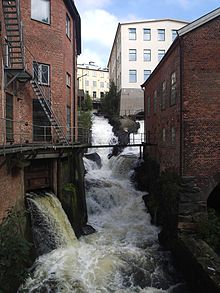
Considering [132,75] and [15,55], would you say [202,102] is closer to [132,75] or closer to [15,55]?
[15,55]

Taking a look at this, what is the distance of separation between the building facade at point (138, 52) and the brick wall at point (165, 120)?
Answer: 1763 cm

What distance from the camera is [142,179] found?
20609 mm

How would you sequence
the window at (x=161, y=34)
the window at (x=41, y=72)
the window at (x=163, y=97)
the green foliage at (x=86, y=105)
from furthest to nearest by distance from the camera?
the green foliage at (x=86, y=105) → the window at (x=161, y=34) → the window at (x=163, y=97) → the window at (x=41, y=72)

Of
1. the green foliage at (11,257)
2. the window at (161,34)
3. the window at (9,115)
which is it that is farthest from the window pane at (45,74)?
the window at (161,34)

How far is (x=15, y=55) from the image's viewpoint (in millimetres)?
13102

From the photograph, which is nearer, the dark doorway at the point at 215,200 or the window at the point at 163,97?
the dark doorway at the point at 215,200

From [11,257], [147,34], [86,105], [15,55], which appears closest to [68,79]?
[15,55]

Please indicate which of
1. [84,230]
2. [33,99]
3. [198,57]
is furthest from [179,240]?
[33,99]

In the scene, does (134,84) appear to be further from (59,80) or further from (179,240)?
(179,240)

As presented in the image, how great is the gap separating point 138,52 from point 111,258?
33722mm

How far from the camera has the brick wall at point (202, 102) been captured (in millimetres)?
13367

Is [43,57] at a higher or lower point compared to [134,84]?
lower

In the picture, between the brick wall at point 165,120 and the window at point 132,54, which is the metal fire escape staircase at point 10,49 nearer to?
the brick wall at point 165,120

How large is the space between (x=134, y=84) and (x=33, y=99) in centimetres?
2791
